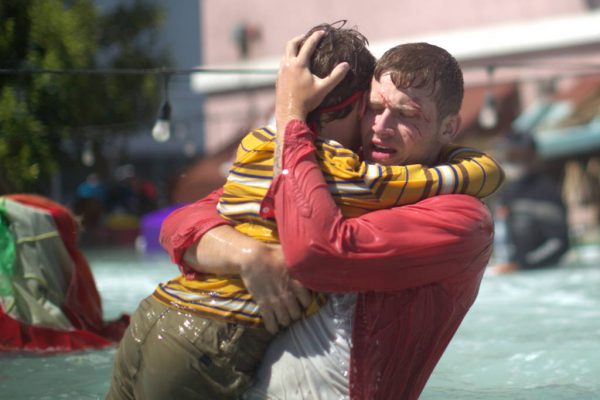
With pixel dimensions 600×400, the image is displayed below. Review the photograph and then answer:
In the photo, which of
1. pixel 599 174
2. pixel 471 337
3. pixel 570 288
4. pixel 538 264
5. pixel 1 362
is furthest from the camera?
pixel 599 174

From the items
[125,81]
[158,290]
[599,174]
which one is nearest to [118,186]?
[125,81]

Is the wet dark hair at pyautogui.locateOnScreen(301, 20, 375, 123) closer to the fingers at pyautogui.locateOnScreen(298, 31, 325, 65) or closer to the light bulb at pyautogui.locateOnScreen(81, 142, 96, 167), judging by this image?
the fingers at pyautogui.locateOnScreen(298, 31, 325, 65)

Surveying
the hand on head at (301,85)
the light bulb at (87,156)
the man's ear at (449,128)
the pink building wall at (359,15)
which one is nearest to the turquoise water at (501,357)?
the man's ear at (449,128)

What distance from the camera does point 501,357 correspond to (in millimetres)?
5379

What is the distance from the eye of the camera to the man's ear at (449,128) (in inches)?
110

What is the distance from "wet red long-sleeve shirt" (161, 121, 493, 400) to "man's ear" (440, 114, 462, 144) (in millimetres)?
211

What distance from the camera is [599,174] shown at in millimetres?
16953

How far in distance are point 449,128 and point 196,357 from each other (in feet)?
3.06

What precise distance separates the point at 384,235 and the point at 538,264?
8726mm

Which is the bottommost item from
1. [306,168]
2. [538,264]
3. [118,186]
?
[118,186]

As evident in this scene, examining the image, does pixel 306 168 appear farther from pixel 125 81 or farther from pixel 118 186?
pixel 118 186

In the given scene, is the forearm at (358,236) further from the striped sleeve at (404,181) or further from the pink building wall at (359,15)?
the pink building wall at (359,15)

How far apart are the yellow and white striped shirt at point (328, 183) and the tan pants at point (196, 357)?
0.14ft

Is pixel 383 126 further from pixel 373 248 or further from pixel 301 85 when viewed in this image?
pixel 373 248
